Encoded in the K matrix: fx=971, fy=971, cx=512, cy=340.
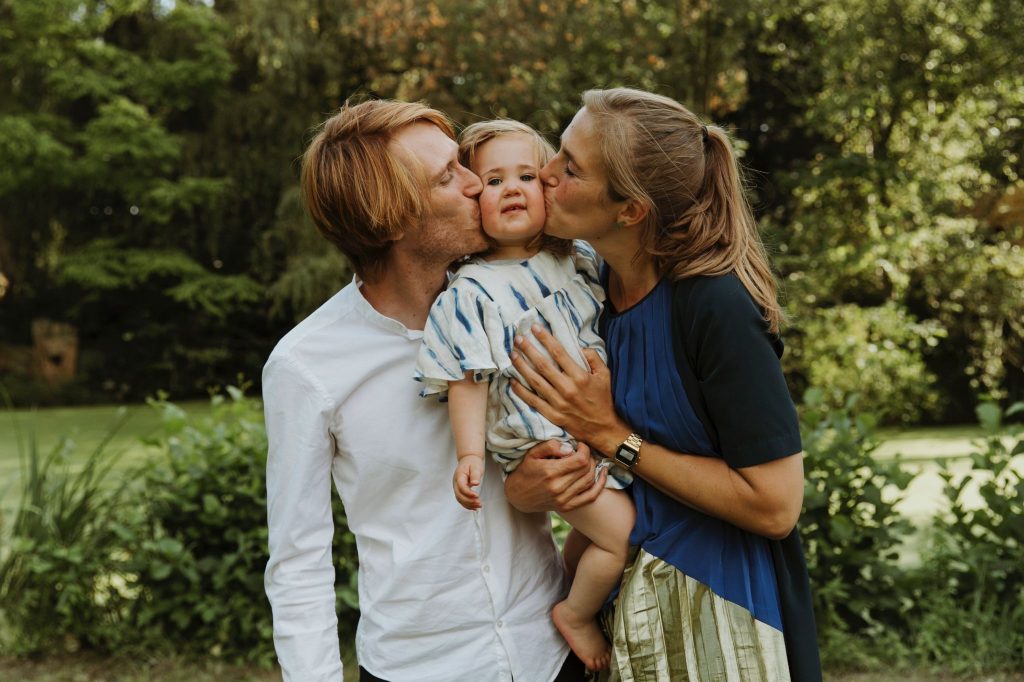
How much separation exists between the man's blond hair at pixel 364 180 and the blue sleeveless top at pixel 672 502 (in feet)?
1.50

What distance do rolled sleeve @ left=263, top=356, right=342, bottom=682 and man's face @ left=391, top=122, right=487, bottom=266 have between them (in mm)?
333

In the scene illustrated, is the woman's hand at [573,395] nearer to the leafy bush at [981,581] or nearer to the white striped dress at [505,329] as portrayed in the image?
the white striped dress at [505,329]

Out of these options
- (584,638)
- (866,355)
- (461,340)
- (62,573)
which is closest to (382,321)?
(461,340)

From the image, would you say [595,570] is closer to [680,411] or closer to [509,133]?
[680,411]

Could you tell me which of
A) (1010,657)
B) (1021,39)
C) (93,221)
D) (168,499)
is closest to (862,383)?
(1021,39)

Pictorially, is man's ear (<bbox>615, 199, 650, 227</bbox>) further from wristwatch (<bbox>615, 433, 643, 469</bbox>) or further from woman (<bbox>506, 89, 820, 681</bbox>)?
wristwatch (<bbox>615, 433, 643, 469</bbox>)

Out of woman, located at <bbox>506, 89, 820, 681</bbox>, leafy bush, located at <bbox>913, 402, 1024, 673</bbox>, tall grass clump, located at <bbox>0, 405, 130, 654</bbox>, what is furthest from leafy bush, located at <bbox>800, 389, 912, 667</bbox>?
tall grass clump, located at <bbox>0, 405, 130, 654</bbox>

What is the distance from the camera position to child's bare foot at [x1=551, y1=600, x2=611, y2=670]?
1.74m

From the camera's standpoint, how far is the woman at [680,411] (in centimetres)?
156

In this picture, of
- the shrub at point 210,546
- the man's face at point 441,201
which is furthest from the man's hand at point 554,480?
the shrub at point 210,546

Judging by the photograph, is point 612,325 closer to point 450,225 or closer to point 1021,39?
point 450,225

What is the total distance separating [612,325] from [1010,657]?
2.70m

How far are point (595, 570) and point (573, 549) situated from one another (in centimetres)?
20

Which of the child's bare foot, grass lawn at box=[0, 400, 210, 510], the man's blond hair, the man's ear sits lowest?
grass lawn at box=[0, 400, 210, 510]
